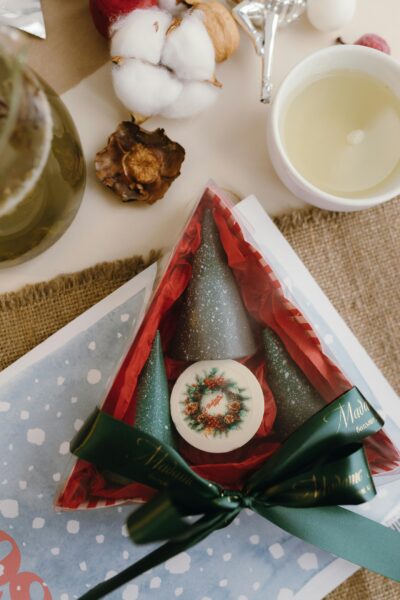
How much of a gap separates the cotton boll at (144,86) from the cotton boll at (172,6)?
0.06 metres

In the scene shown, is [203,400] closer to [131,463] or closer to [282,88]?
[131,463]

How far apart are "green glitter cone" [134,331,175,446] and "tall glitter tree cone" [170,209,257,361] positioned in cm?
2

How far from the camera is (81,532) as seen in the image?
0.52m

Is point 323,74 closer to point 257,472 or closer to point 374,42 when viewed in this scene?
point 374,42

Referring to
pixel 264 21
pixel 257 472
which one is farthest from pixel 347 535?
pixel 264 21

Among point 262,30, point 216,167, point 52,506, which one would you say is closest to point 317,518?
point 52,506

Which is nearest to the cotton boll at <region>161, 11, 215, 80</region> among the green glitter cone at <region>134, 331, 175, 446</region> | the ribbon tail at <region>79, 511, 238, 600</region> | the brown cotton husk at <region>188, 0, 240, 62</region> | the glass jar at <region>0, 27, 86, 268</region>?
the brown cotton husk at <region>188, 0, 240, 62</region>

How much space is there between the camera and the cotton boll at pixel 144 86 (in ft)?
1.70

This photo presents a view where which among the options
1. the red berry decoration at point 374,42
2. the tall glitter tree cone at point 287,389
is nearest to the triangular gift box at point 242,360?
the tall glitter tree cone at point 287,389

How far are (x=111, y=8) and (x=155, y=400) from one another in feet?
1.11

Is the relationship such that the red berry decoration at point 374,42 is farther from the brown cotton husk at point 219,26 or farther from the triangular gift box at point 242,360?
the triangular gift box at point 242,360

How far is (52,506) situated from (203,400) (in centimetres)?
18

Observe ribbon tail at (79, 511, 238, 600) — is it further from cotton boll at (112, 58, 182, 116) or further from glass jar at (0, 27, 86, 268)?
cotton boll at (112, 58, 182, 116)

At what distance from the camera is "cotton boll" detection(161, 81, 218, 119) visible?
0.54 metres
